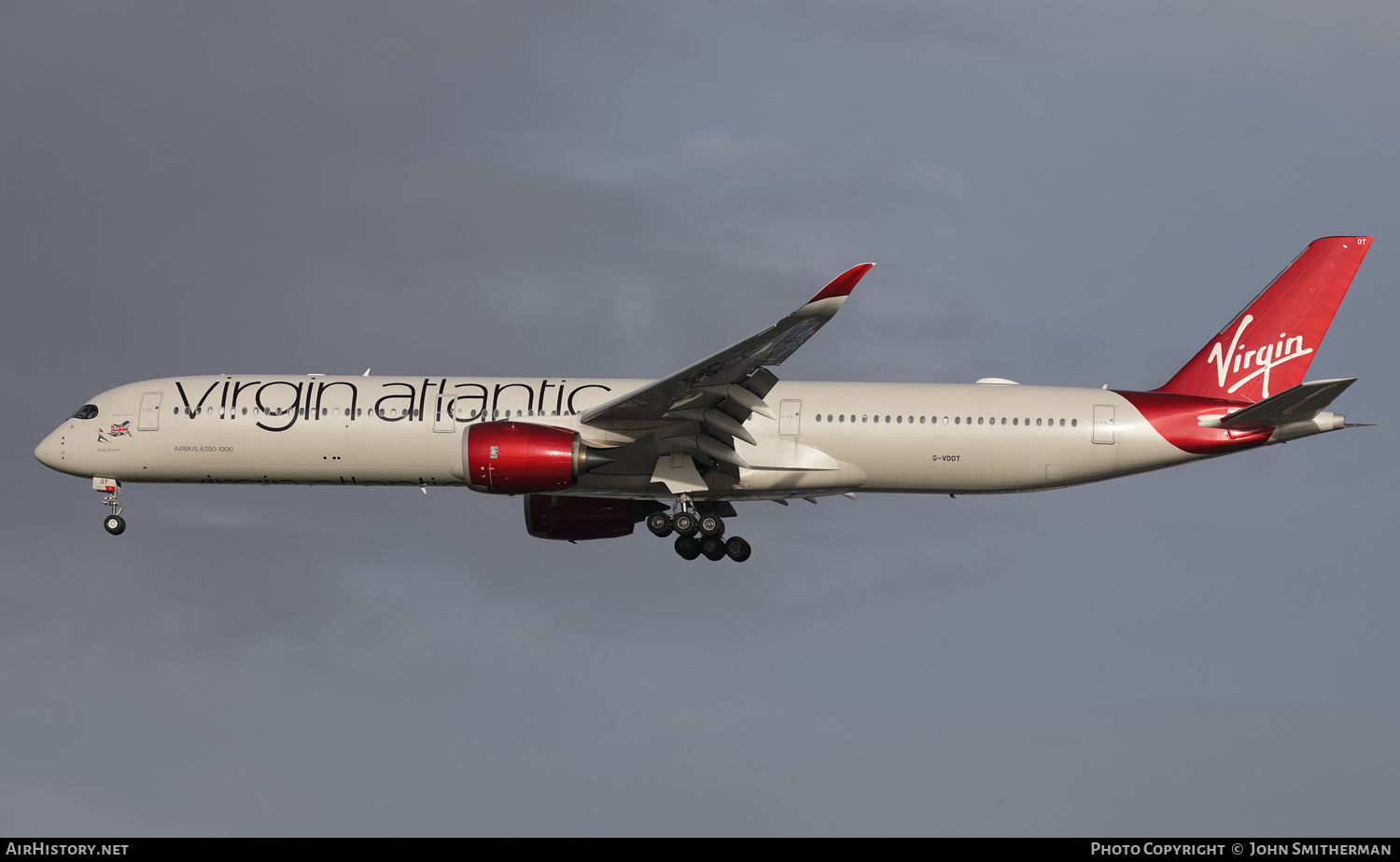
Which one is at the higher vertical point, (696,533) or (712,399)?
(712,399)

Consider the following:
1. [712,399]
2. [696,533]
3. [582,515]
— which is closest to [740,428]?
[712,399]

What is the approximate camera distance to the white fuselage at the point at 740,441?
40.2 metres

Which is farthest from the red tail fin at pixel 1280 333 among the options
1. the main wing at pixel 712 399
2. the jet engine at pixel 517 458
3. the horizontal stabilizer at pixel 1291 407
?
the jet engine at pixel 517 458

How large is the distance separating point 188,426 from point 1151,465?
2593 centimetres

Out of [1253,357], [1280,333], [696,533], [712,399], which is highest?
[1280,333]

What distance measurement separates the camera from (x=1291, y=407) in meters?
38.2

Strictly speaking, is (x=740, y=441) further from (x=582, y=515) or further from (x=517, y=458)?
(x=582, y=515)

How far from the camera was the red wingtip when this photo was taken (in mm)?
32000

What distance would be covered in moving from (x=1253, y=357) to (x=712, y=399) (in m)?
15.1

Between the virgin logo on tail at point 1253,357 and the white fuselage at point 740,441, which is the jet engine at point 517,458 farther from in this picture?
the virgin logo on tail at point 1253,357

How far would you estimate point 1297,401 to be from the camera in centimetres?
3788

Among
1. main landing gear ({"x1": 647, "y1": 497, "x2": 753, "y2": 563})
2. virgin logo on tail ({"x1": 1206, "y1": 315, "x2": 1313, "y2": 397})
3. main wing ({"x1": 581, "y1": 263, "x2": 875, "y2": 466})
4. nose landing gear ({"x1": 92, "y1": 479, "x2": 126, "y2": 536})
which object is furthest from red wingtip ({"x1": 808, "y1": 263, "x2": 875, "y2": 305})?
nose landing gear ({"x1": 92, "y1": 479, "x2": 126, "y2": 536})

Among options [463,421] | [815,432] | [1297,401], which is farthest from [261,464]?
[1297,401]

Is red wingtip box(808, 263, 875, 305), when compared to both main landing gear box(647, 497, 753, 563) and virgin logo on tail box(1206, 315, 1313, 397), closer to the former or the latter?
main landing gear box(647, 497, 753, 563)
